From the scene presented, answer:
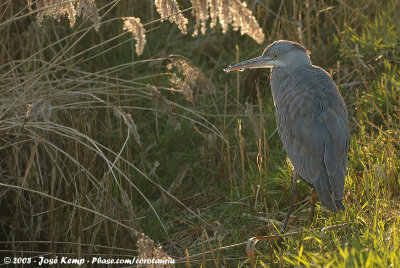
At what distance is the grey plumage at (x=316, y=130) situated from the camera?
3500 millimetres

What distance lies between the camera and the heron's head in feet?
13.9

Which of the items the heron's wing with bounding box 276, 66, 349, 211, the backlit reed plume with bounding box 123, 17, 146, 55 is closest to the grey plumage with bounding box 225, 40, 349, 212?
the heron's wing with bounding box 276, 66, 349, 211

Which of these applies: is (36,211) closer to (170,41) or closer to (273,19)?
(170,41)

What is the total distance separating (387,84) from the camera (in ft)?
16.3

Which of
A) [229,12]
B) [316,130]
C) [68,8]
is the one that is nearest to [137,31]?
[68,8]

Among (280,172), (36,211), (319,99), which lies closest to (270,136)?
(280,172)

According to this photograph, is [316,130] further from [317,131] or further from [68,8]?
[68,8]

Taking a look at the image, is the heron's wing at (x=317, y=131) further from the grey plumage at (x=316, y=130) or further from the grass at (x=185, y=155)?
the grass at (x=185, y=155)

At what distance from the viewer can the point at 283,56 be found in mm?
4273

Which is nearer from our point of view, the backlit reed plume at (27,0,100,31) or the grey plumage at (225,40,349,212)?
the backlit reed plume at (27,0,100,31)

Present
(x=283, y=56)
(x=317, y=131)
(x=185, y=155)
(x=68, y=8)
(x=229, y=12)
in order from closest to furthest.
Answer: (x=229, y=12), (x=68, y=8), (x=317, y=131), (x=283, y=56), (x=185, y=155)

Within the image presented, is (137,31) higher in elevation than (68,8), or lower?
lower

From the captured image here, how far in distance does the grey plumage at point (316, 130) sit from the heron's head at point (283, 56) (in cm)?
16

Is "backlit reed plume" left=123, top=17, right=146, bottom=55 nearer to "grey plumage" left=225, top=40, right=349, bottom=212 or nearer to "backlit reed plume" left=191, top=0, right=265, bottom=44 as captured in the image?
"backlit reed plume" left=191, top=0, right=265, bottom=44
